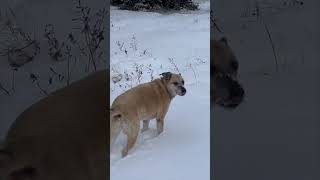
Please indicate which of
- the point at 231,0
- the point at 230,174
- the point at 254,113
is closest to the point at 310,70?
the point at 254,113

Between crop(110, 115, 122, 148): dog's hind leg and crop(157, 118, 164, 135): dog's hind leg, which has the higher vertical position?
crop(110, 115, 122, 148): dog's hind leg

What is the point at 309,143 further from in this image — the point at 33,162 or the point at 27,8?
the point at 27,8

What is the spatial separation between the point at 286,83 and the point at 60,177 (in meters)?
1.67

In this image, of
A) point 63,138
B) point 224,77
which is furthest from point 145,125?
point 63,138

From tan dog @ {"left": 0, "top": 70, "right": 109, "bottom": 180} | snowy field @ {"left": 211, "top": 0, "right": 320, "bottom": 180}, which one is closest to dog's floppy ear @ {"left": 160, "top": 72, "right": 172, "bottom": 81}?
snowy field @ {"left": 211, "top": 0, "right": 320, "bottom": 180}

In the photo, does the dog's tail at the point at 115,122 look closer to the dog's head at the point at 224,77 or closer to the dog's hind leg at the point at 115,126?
the dog's hind leg at the point at 115,126

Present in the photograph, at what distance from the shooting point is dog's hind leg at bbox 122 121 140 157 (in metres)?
2.90

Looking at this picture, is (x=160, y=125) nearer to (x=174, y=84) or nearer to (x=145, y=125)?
(x=145, y=125)

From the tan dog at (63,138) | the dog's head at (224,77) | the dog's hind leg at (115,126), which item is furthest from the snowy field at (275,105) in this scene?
the tan dog at (63,138)

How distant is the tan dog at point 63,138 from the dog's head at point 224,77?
2.70ft

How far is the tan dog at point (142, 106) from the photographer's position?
291 cm

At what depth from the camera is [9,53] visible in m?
3.64

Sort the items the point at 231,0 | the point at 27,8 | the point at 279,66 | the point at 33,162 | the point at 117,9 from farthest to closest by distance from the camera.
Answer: the point at 117,9 → the point at 231,0 → the point at 27,8 → the point at 279,66 → the point at 33,162

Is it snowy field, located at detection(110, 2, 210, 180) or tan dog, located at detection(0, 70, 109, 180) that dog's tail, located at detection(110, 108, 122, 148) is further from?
tan dog, located at detection(0, 70, 109, 180)
